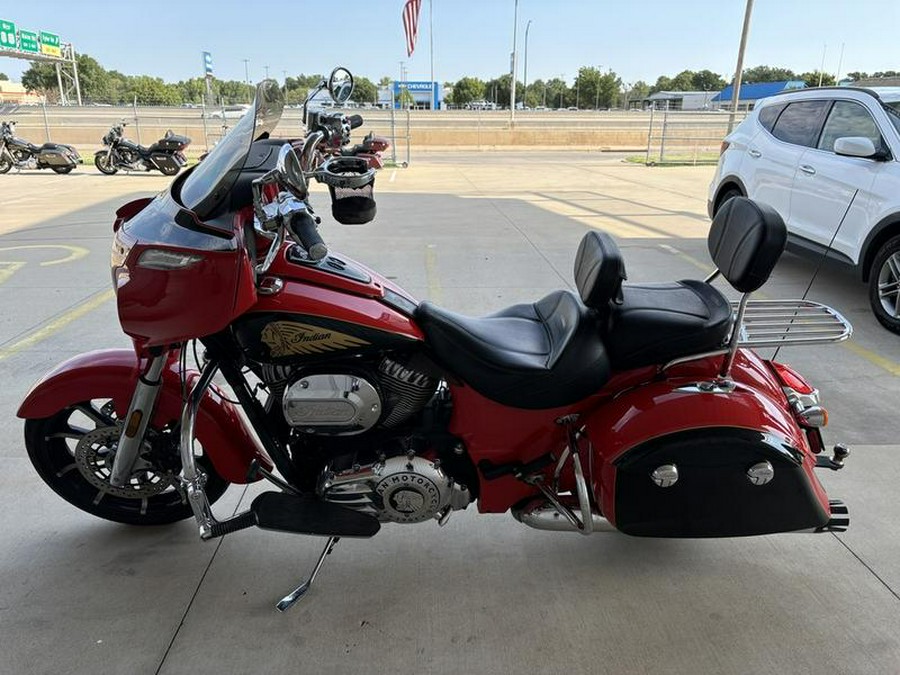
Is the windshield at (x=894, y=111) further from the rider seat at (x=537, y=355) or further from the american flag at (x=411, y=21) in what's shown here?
the american flag at (x=411, y=21)

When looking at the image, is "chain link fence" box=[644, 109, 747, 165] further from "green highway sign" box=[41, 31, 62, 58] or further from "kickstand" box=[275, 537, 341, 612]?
"green highway sign" box=[41, 31, 62, 58]

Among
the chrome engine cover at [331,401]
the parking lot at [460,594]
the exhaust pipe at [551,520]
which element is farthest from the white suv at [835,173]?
the chrome engine cover at [331,401]

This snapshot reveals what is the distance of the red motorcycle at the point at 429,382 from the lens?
182 centimetres

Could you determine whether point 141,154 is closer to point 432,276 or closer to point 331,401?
point 432,276

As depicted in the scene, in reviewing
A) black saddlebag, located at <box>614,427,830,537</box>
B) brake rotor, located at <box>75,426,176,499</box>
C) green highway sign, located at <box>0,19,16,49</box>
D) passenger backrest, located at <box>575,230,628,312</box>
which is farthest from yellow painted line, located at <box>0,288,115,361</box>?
green highway sign, located at <box>0,19,16,49</box>

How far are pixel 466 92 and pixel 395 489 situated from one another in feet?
259

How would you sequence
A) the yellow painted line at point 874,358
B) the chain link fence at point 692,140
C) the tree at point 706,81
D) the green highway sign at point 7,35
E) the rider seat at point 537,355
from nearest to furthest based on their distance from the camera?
the rider seat at point 537,355 < the yellow painted line at point 874,358 < the chain link fence at point 692,140 < the green highway sign at point 7,35 < the tree at point 706,81

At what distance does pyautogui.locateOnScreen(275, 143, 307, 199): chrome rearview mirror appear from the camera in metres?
1.58

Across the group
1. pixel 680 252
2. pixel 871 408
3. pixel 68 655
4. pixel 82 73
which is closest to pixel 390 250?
pixel 680 252

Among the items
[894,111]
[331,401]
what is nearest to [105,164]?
[894,111]

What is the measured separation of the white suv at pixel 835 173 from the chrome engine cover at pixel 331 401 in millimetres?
3343

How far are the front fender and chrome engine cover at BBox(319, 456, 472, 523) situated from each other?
0.38 meters

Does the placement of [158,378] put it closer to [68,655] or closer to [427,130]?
[68,655]

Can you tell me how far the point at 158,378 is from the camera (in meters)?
2.06
